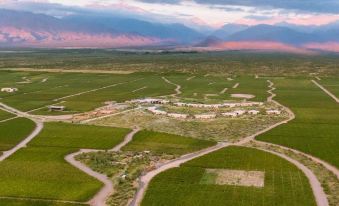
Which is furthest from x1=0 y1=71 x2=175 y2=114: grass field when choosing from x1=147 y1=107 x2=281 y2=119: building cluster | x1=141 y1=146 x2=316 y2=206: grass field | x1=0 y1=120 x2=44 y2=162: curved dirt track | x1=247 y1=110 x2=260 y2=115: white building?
x1=141 y1=146 x2=316 y2=206: grass field

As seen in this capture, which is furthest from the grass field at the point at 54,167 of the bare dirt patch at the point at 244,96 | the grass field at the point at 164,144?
the bare dirt patch at the point at 244,96

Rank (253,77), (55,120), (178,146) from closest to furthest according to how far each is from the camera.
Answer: (178,146) < (55,120) < (253,77)

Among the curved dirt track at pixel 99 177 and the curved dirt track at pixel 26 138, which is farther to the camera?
the curved dirt track at pixel 26 138

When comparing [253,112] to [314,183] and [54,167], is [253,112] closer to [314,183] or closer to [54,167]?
[314,183]

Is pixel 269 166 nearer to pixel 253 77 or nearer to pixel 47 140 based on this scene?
pixel 47 140

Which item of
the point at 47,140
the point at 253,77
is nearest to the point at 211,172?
the point at 47,140

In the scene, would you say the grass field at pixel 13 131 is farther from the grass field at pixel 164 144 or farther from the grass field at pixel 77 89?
the grass field at pixel 164 144
